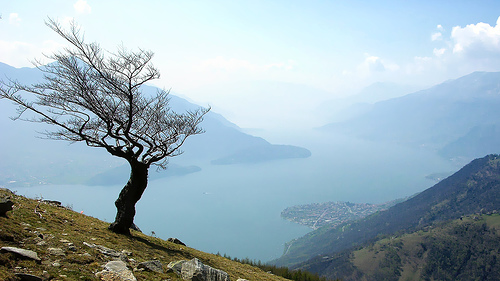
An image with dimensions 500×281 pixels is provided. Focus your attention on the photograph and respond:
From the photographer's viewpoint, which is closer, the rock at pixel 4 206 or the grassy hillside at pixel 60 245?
the grassy hillside at pixel 60 245

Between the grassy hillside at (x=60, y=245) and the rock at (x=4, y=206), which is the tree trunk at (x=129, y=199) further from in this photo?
the rock at (x=4, y=206)

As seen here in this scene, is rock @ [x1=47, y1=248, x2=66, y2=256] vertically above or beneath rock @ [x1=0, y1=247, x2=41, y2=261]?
beneath

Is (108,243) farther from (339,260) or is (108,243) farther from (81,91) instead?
(339,260)

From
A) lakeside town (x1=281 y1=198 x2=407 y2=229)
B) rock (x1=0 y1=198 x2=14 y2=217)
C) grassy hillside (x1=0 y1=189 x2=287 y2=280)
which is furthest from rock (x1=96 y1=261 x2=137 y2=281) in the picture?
lakeside town (x1=281 y1=198 x2=407 y2=229)

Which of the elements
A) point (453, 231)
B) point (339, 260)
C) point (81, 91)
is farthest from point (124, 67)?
point (453, 231)

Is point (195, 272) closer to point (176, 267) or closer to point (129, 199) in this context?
point (176, 267)

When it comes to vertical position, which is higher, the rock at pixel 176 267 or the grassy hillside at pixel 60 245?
the grassy hillside at pixel 60 245

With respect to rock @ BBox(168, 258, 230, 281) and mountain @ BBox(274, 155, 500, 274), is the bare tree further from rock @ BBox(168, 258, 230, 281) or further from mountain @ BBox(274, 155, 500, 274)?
mountain @ BBox(274, 155, 500, 274)

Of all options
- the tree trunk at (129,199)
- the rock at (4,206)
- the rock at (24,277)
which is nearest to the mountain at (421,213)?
the tree trunk at (129,199)

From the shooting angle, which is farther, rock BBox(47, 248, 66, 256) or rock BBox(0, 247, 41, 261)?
rock BBox(47, 248, 66, 256)
